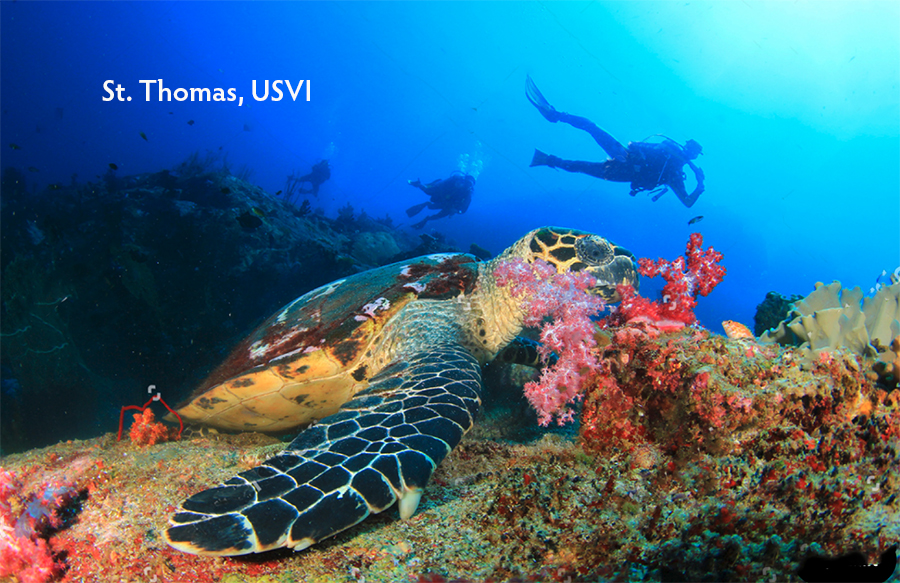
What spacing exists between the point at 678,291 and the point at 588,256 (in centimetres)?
95

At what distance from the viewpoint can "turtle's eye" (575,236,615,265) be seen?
9.32ft

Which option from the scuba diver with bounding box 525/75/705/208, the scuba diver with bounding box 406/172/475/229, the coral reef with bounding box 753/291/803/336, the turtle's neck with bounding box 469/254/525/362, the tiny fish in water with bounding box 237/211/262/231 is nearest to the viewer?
the turtle's neck with bounding box 469/254/525/362

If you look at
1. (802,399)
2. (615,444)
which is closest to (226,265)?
(615,444)

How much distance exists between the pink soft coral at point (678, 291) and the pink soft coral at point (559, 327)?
0.71 ft

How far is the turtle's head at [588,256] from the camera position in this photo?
9.11 ft

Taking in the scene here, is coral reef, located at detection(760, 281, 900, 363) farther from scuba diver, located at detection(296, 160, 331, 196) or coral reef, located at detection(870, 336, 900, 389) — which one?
scuba diver, located at detection(296, 160, 331, 196)

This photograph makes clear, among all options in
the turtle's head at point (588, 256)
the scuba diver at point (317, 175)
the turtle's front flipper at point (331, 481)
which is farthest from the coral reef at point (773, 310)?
the scuba diver at point (317, 175)

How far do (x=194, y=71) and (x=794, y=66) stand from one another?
7752cm

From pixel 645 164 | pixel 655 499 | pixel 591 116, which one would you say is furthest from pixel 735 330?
pixel 591 116

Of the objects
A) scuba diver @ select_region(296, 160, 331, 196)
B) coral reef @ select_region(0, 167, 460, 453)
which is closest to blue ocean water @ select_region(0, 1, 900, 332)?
scuba diver @ select_region(296, 160, 331, 196)

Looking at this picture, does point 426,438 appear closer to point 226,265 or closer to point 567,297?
point 567,297

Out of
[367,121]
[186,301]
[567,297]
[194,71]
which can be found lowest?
[186,301]

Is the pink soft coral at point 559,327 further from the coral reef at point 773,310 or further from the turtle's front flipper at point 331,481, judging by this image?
the coral reef at point 773,310

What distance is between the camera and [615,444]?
1.50m
